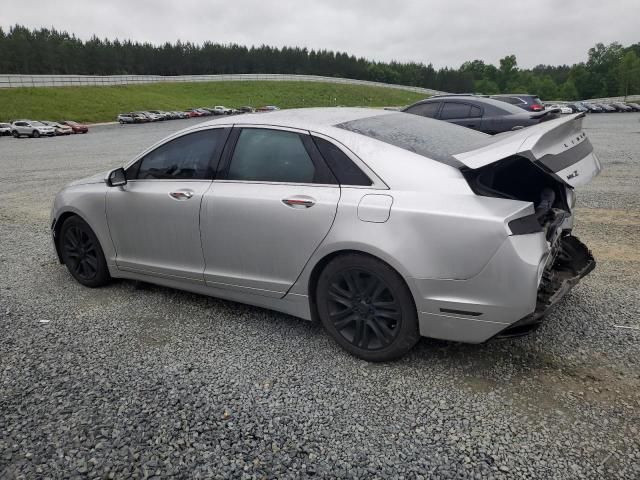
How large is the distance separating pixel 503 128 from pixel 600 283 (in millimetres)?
6881

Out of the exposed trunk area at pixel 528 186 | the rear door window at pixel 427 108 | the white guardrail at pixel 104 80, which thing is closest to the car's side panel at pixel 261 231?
the exposed trunk area at pixel 528 186

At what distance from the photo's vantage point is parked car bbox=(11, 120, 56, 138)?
3372 centimetres

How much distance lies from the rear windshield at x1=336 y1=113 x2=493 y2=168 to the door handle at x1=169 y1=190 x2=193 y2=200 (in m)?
1.27

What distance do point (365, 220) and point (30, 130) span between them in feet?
123

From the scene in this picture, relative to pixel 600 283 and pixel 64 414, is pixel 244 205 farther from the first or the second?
pixel 600 283

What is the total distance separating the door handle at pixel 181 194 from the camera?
146 inches

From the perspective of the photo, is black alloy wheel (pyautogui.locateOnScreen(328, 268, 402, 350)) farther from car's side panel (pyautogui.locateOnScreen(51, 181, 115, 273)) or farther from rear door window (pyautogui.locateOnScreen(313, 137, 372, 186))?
car's side panel (pyautogui.locateOnScreen(51, 181, 115, 273))

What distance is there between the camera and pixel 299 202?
317 cm

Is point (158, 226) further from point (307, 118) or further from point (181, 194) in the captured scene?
point (307, 118)

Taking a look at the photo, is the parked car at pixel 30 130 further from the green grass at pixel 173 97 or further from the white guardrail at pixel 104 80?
the white guardrail at pixel 104 80

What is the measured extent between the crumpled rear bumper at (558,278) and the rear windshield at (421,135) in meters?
0.91

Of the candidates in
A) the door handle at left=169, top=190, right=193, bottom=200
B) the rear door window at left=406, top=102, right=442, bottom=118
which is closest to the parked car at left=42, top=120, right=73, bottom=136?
the rear door window at left=406, top=102, right=442, bottom=118

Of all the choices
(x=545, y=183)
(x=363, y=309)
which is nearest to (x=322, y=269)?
(x=363, y=309)

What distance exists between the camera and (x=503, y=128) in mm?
10289
